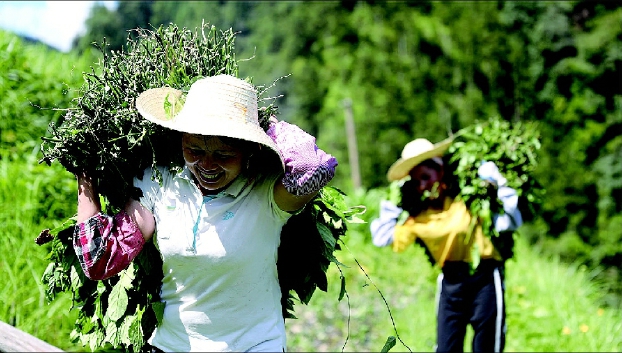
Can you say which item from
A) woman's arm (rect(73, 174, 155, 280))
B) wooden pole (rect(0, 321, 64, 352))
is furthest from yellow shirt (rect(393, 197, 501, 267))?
wooden pole (rect(0, 321, 64, 352))

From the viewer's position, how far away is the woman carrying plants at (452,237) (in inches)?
160

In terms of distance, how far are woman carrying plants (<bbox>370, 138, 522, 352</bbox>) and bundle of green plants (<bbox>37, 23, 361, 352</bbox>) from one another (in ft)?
5.21

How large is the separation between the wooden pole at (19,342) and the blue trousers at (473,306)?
9.18ft

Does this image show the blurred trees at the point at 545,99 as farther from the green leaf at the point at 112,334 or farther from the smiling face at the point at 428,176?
the green leaf at the point at 112,334

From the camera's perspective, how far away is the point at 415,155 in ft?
13.2

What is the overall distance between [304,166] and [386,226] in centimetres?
234

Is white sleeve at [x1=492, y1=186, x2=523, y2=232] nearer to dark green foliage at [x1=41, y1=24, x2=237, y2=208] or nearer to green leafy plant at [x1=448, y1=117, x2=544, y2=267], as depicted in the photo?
green leafy plant at [x1=448, y1=117, x2=544, y2=267]

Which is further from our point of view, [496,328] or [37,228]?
[37,228]

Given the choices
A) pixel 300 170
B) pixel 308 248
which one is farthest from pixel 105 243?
pixel 308 248

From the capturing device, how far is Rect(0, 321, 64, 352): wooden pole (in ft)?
6.00

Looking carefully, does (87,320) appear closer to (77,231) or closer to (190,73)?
(77,231)

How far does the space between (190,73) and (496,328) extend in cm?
268

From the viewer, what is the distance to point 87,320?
8.84 feet

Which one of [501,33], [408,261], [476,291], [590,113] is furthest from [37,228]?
[590,113]
